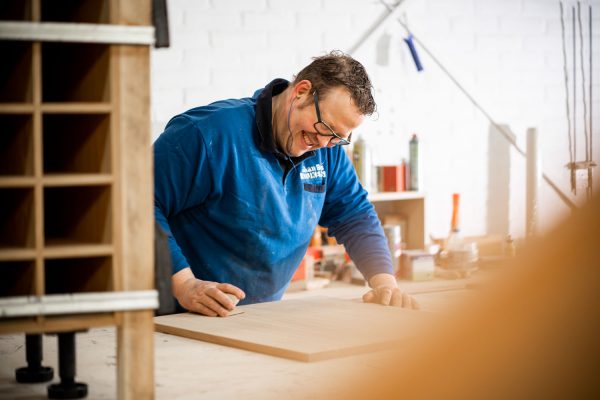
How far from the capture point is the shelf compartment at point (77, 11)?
82 cm

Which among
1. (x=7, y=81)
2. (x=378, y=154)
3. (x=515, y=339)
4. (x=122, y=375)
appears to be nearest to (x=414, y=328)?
(x=122, y=375)

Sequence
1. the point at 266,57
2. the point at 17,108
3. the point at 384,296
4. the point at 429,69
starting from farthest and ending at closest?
the point at 429,69 → the point at 266,57 → the point at 384,296 → the point at 17,108

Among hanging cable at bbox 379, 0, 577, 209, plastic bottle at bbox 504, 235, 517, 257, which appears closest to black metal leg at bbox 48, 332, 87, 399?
plastic bottle at bbox 504, 235, 517, 257

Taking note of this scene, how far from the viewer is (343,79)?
82.9 inches

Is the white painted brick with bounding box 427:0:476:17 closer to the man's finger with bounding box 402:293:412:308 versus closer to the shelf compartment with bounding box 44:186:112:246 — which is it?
the man's finger with bounding box 402:293:412:308

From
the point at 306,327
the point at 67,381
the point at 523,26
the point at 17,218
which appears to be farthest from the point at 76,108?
the point at 523,26

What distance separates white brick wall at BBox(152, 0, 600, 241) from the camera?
11.5 feet

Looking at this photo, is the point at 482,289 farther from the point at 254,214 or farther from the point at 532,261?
the point at 254,214

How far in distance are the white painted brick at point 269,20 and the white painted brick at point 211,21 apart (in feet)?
0.16

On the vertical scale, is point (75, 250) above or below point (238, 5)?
below

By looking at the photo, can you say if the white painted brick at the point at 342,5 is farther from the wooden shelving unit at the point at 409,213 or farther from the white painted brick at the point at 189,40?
the wooden shelving unit at the point at 409,213

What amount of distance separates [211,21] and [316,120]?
1569mm

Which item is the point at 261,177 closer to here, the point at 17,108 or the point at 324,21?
the point at 17,108

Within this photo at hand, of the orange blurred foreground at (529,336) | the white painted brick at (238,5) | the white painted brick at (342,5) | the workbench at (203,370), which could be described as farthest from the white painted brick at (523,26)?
the orange blurred foreground at (529,336)
